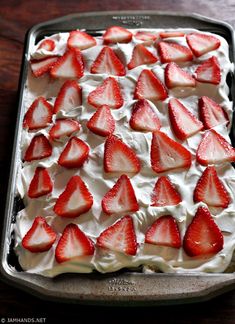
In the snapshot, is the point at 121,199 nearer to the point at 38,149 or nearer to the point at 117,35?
the point at 38,149

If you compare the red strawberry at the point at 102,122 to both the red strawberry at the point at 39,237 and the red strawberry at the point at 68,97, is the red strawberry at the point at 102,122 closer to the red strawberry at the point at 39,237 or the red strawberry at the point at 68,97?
the red strawberry at the point at 68,97

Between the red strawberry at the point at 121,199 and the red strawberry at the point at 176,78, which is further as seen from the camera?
the red strawberry at the point at 176,78

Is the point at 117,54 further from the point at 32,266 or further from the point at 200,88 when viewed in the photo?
the point at 32,266

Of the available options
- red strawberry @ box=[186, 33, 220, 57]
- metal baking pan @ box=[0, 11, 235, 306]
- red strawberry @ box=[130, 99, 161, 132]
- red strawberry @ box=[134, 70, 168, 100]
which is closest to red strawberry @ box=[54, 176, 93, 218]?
metal baking pan @ box=[0, 11, 235, 306]

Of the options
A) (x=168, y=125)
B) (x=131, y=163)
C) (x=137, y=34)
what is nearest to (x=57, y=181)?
(x=131, y=163)

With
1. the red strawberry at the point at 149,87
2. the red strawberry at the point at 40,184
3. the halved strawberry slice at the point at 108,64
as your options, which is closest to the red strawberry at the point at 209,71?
the red strawberry at the point at 149,87

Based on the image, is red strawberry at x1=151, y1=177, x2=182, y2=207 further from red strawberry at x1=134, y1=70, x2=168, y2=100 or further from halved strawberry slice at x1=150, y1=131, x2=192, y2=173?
red strawberry at x1=134, y1=70, x2=168, y2=100

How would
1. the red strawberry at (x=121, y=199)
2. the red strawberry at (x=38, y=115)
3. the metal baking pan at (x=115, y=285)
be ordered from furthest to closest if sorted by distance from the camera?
the red strawberry at (x=38, y=115) < the red strawberry at (x=121, y=199) < the metal baking pan at (x=115, y=285)
